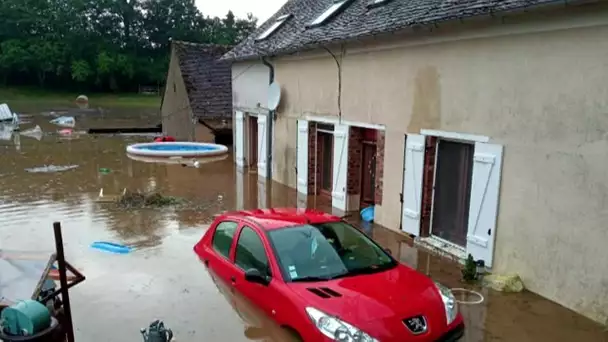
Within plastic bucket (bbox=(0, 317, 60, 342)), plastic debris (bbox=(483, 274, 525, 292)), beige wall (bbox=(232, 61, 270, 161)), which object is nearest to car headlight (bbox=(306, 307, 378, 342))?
plastic bucket (bbox=(0, 317, 60, 342))

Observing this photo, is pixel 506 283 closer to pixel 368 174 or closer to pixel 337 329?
pixel 337 329

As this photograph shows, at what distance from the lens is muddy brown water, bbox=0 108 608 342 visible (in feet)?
20.0

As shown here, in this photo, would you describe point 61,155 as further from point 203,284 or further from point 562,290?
point 562,290

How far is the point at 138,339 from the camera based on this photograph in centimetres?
582

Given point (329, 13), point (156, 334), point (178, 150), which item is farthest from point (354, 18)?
point (178, 150)

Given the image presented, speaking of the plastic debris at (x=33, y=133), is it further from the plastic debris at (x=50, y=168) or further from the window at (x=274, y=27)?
the window at (x=274, y=27)

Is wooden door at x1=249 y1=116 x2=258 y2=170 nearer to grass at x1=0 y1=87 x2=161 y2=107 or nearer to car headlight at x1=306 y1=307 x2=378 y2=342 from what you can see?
car headlight at x1=306 y1=307 x2=378 y2=342

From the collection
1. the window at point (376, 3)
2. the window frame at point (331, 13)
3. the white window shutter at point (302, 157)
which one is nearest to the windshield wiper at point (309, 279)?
the window at point (376, 3)

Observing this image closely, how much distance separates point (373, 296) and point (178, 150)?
64.9 ft

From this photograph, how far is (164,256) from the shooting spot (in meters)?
8.86

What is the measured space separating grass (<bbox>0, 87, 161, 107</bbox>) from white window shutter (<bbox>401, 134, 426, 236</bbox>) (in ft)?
176

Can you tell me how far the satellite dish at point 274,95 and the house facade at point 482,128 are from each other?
2.33m

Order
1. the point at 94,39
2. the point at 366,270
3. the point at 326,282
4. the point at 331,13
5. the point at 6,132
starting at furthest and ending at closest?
the point at 94,39, the point at 6,132, the point at 331,13, the point at 366,270, the point at 326,282

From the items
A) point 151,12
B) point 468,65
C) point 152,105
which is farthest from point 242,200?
point 151,12
